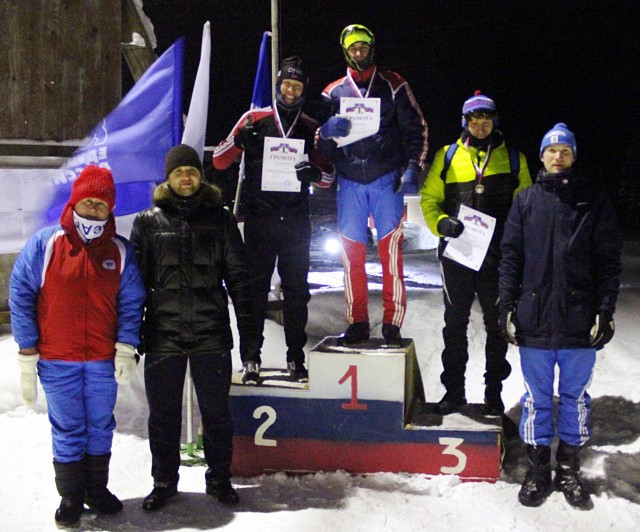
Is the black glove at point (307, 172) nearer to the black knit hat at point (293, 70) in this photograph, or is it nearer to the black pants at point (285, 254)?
the black pants at point (285, 254)

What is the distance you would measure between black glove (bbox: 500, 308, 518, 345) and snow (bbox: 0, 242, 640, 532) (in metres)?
0.95

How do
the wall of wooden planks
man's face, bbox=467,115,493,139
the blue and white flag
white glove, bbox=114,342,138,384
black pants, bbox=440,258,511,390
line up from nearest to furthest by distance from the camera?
1. white glove, bbox=114,342,138,384
2. man's face, bbox=467,115,493,139
3. black pants, bbox=440,258,511,390
4. the blue and white flag
5. the wall of wooden planks

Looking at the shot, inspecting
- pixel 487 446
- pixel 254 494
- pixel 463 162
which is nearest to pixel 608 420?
pixel 487 446

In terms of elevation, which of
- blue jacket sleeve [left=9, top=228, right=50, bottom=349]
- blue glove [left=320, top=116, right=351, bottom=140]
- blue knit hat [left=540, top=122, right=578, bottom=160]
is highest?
blue glove [left=320, top=116, right=351, bottom=140]

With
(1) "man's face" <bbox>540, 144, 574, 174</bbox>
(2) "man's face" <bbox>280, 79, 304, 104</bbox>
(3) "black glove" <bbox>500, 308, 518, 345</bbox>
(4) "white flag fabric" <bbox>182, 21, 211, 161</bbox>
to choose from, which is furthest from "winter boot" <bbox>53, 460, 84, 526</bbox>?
(1) "man's face" <bbox>540, 144, 574, 174</bbox>

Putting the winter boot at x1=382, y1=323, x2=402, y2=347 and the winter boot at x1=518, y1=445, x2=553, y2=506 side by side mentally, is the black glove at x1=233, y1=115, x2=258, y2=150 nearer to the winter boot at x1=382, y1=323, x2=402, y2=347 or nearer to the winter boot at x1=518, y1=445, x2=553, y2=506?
the winter boot at x1=382, y1=323, x2=402, y2=347

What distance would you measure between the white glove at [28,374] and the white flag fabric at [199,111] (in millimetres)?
1826

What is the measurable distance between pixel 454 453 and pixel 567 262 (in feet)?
4.52

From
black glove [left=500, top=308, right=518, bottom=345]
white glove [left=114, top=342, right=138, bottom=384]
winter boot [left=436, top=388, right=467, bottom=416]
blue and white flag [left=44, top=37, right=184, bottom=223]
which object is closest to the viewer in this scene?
white glove [left=114, top=342, right=138, bottom=384]

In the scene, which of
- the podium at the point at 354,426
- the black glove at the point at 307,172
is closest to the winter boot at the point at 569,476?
the podium at the point at 354,426

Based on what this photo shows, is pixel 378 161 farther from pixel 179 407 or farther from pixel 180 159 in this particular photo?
pixel 179 407

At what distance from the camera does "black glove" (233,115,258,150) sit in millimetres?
4801

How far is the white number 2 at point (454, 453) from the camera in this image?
4449 mm

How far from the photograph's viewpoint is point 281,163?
4.78m
